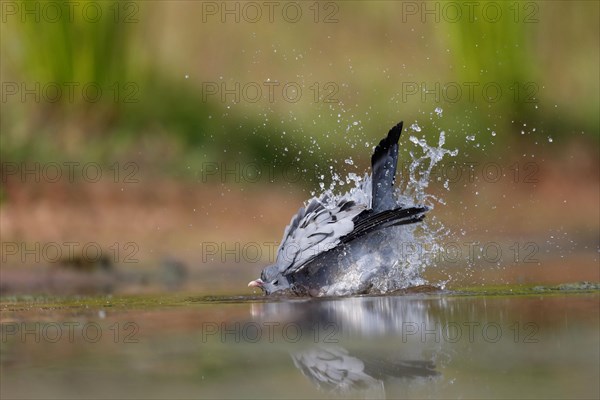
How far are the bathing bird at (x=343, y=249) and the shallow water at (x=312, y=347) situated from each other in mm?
346

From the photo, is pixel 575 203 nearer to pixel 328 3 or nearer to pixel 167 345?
pixel 328 3

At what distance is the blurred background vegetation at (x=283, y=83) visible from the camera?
13.8m

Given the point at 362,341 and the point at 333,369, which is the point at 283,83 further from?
the point at 333,369

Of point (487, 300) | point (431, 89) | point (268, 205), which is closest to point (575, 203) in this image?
point (431, 89)

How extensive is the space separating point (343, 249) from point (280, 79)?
5882 millimetres

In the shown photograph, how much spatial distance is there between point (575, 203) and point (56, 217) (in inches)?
228

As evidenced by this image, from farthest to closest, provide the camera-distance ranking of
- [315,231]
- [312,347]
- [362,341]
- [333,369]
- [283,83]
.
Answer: [283,83]
[315,231]
[362,341]
[312,347]
[333,369]

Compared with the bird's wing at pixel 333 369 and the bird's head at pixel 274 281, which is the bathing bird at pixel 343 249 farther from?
the bird's wing at pixel 333 369

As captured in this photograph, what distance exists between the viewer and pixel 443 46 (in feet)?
48.2

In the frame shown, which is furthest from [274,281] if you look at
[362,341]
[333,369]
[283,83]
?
[283,83]

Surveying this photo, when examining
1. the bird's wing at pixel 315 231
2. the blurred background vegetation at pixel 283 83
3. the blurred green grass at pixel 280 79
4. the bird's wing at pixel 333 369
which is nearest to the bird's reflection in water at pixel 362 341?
the bird's wing at pixel 333 369

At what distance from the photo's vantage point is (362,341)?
667 cm

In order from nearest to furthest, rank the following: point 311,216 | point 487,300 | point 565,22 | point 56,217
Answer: point 487,300 < point 311,216 < point 56,217 < point 565,22

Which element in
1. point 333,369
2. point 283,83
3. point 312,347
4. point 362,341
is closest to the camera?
point 333,369
